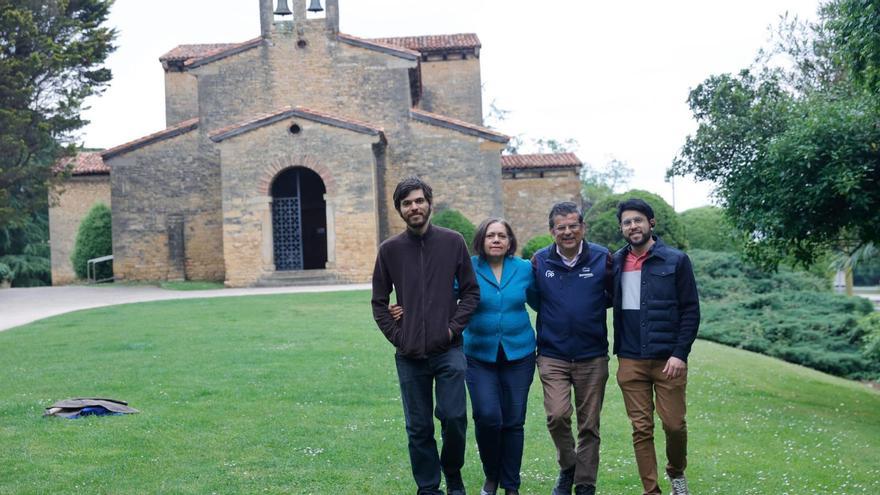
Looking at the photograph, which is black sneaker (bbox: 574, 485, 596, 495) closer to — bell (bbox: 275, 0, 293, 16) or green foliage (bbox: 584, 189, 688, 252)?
green foliage (bbox: 584, 189, 688, 252)

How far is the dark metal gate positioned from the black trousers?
21.1 metres

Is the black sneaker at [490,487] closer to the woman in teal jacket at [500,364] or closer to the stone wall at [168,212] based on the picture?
the woman in teal jacket at [500,364]

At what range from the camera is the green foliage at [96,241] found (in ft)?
100

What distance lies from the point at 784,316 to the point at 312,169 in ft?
42.9

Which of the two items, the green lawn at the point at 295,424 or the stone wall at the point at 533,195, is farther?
the stone wall at the point at 533,195

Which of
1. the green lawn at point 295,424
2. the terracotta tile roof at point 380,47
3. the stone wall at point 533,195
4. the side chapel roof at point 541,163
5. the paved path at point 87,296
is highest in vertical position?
the terracotta tile roof at point 380,47

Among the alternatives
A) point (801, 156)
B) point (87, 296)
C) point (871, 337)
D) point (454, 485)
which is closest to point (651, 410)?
point (454, 485)

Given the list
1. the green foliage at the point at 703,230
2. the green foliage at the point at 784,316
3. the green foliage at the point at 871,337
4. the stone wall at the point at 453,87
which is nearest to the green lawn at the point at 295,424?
the green foliage at the point at 871,337

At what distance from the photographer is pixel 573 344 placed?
5.80 meters

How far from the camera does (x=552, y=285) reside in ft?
19.4

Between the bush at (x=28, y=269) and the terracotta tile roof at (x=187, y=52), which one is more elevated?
the terracotta tile roof at (x=187, y=52)

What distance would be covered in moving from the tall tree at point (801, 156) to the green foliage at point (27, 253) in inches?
1451

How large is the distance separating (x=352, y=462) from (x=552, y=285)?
218cm

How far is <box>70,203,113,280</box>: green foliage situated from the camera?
30.6 m
